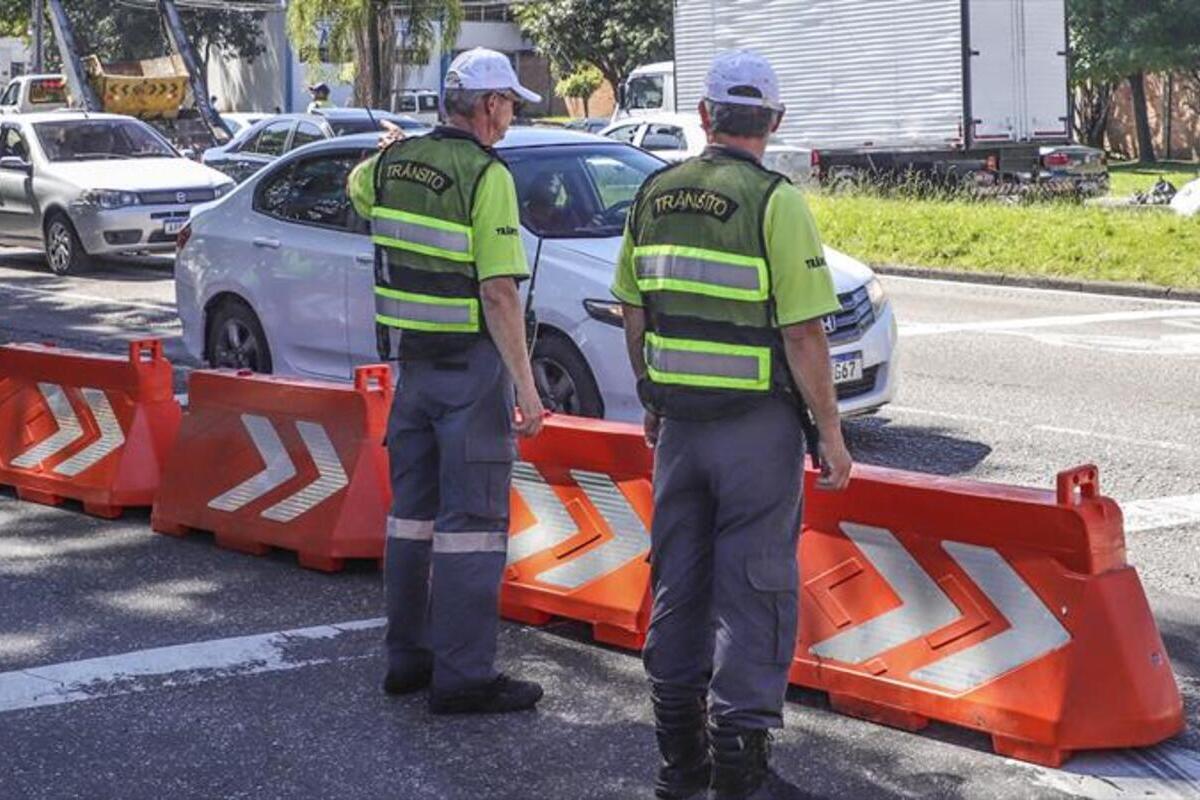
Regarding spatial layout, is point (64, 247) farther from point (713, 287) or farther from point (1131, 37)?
point (1131, 37)

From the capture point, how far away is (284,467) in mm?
8086

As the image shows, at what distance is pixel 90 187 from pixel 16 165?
126 cm

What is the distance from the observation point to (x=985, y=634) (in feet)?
19.0

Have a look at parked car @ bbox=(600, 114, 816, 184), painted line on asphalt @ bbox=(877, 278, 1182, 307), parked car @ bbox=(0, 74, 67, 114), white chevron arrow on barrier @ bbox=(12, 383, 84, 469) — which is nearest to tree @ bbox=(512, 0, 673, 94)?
parked car @ bbox=(0, 74, 67, 114)

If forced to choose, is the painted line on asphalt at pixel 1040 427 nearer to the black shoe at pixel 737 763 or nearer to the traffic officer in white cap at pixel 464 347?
the traffic officer in white cap at pixel 464 347

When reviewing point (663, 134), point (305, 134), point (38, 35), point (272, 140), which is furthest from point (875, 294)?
point (38, 35)

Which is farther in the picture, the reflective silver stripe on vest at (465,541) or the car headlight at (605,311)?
the car headlight at (605,311)

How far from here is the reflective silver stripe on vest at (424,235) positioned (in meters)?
6.05

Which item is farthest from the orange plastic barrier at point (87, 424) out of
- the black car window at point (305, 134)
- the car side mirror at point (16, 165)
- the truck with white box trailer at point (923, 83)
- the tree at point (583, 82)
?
the tree at point (583, 82)

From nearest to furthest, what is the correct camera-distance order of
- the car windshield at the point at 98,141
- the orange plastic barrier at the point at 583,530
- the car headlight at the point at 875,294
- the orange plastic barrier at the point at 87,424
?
the orange plastic barrier at the point at 583,530
the orange plastic barrier at the point at 87,424
the car headlight at the point at 875,294
the car windshield at the point at 98,141

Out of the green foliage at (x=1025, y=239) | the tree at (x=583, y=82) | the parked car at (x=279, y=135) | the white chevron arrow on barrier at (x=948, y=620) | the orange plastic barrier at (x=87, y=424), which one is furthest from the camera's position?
the tree at (x=583, y=82)

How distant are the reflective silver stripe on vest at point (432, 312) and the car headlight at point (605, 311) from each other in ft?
11.1

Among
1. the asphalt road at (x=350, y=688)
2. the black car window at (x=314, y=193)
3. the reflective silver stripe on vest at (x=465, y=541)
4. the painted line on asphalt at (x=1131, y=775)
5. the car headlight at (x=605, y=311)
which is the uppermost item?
the black car window at (x=314, y=193)

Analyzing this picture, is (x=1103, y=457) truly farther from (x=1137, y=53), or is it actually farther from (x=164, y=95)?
(x=1137, y=53)
